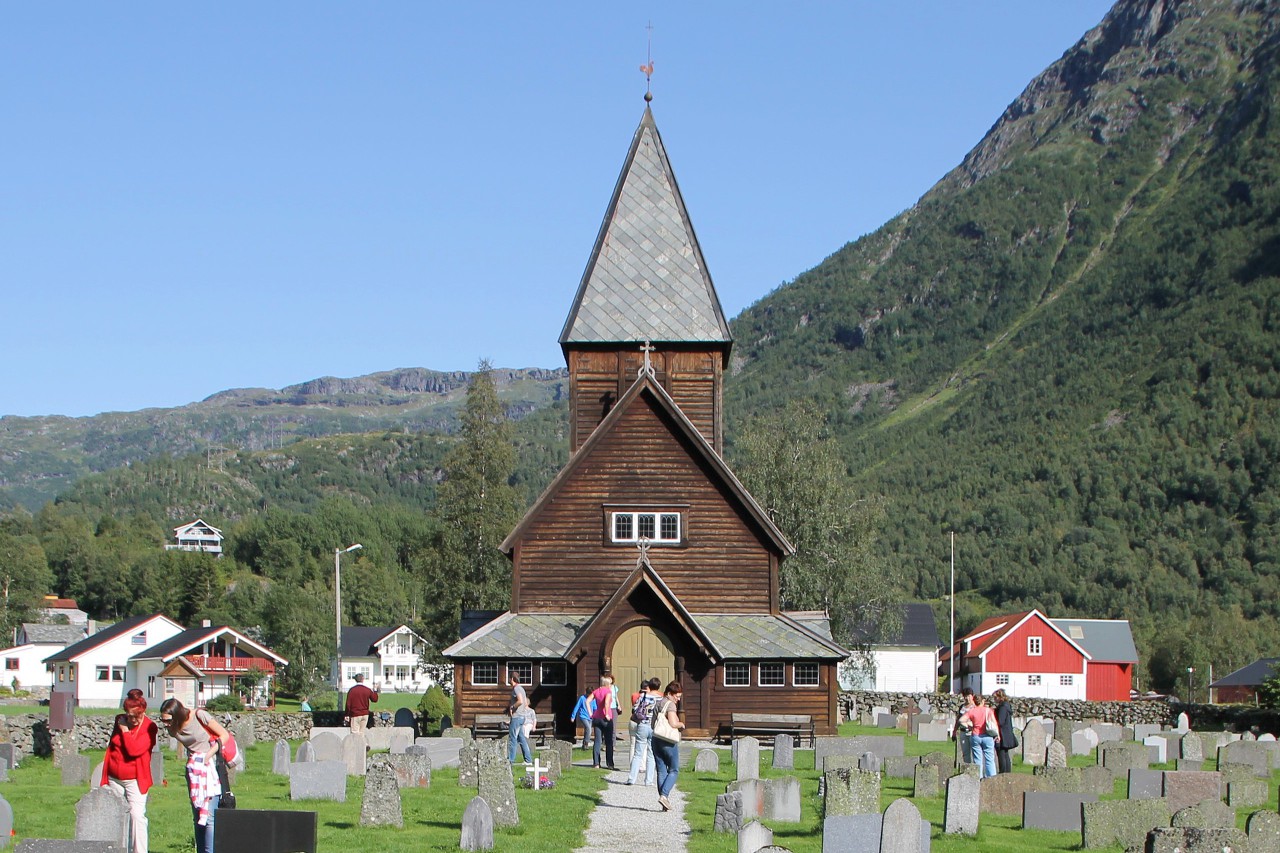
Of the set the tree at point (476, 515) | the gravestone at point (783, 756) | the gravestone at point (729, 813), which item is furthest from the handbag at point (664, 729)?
the tree at point (476, 515)

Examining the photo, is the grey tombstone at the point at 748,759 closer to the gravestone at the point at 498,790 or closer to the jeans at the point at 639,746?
the jeans at the point at 639,746

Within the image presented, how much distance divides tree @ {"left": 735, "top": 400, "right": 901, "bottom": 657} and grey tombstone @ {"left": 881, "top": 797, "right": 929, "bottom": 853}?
41.1 meters

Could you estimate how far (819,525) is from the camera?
194ft

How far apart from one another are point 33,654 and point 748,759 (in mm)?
113066

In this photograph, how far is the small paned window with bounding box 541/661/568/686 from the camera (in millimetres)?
38500

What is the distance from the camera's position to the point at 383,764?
67.3 ft

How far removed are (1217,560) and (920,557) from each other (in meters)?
34.0

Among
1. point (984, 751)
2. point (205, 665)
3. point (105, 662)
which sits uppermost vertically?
point (984, 751)

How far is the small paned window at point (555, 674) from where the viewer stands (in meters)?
38.5

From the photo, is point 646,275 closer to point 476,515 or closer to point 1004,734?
point 476,515

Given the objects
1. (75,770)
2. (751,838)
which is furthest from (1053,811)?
(75,770)

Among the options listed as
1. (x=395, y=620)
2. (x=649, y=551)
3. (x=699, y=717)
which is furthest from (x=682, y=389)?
(x=395, y=620)

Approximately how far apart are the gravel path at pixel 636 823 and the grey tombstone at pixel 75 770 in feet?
27.5

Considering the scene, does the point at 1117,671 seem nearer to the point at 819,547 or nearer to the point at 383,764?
the point at 819,547
